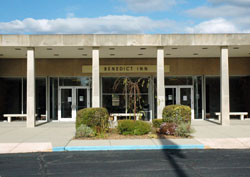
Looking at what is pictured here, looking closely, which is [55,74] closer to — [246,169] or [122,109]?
[122,109]

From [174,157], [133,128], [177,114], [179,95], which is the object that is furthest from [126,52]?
[174,157]

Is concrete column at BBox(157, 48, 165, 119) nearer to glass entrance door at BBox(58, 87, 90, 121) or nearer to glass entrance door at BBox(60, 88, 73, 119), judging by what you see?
glass entrance door at BBox(58, 87, 90, 121)

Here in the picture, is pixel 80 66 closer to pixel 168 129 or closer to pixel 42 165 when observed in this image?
pixel 168 129

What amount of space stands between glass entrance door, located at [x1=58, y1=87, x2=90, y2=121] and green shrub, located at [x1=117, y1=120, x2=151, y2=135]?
27.2 feet

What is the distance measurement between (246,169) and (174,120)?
20.4 ft

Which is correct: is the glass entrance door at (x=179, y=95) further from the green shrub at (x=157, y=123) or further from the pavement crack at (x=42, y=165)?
the pavement crack at (x=42, y=165)

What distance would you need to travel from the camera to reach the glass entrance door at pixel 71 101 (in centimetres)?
Answer: 2017

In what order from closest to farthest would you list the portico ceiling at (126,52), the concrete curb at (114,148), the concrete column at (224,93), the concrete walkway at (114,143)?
the concrete curb at (114,148), the concrete walkway at (114,143), the concrete column at (224,93), the portico ceiling at (126,52)

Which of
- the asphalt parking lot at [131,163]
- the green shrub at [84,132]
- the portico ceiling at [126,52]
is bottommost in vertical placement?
the asphalt parking lot at [131,163]

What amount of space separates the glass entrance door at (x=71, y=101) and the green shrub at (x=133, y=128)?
8.29 metres

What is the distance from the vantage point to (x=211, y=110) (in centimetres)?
2053

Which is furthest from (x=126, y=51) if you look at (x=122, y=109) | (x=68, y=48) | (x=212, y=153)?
Result: (x=212, y=153)

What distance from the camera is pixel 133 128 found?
477 inches

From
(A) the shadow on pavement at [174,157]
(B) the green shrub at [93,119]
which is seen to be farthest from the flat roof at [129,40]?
(A) the shadow on pavement at [174,157]
